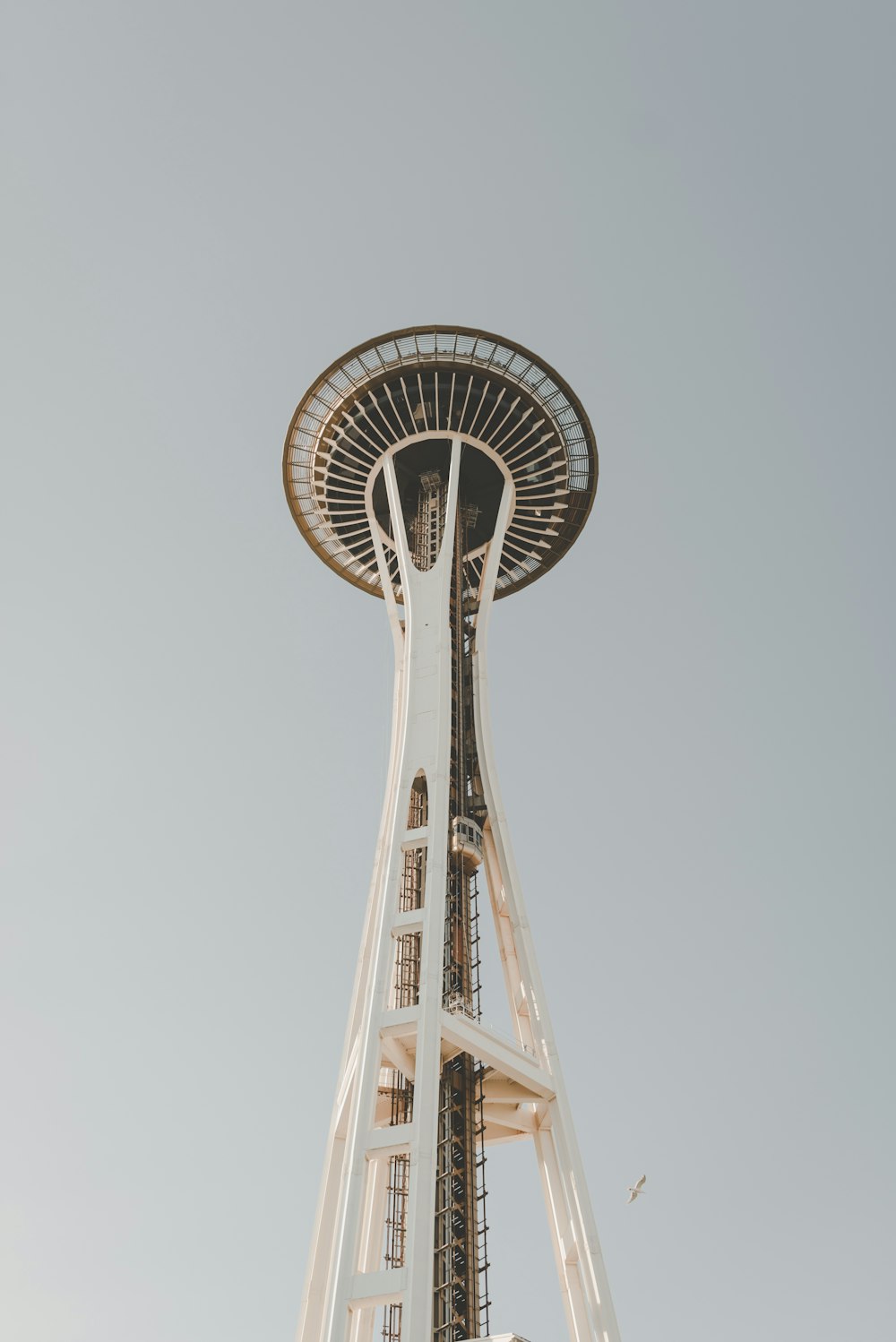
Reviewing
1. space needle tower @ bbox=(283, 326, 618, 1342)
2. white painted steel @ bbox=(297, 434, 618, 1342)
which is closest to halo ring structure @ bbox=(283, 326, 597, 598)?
space needle tower @ bbox=(283, 326, 618, 1342)

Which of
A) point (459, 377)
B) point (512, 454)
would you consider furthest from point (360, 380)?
point (512, 454)

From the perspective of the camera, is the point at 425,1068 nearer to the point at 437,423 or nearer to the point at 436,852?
the point at 436,852

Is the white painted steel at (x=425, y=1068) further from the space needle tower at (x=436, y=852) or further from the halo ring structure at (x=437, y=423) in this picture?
the halo ring structure at (x=437, y=423)

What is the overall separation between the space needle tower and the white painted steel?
0.05 meters

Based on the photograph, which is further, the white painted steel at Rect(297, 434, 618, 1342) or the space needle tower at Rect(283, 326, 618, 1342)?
the space needle tower at Rect(283, 326, 618, 1342)

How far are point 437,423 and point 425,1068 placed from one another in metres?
24.8

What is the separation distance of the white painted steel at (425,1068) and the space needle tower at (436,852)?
5 cm

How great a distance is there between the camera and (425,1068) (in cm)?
2423

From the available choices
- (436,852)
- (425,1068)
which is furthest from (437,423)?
(425,1068)

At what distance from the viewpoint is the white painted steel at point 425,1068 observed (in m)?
22.0

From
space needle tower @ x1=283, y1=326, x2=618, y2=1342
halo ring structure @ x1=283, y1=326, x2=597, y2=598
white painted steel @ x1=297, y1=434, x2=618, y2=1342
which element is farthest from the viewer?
halo ring structure @ x1=283, y1=326, x2=597, y2=598

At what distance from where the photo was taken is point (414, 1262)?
21.2 metres

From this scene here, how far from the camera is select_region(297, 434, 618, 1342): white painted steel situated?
22031mm

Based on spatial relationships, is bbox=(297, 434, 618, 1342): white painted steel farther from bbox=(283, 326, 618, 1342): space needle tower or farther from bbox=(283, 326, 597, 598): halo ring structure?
bbox=(283, 326, 597, 598): halo ring structure
